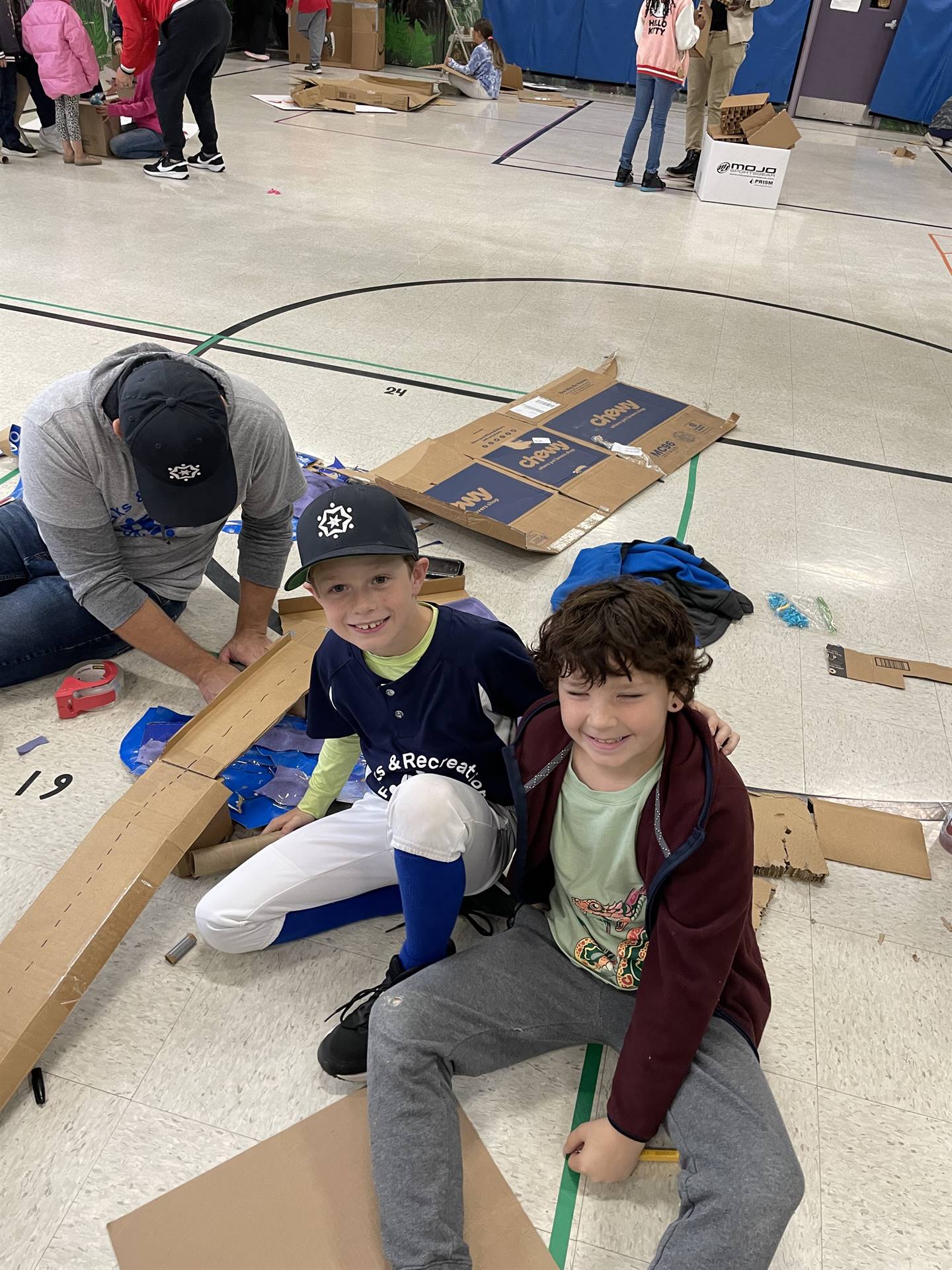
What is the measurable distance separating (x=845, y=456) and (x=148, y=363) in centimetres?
262

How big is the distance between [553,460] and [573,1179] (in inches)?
85.1

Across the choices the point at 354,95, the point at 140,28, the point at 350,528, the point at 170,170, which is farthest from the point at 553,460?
the point at 354,95

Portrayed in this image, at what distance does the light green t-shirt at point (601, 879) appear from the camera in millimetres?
1344

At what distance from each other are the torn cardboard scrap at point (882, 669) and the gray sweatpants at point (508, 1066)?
1264 millimetres

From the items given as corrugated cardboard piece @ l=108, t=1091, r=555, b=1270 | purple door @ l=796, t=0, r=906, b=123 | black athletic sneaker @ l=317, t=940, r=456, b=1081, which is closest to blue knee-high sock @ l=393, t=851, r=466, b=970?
black athletic sneaker @ l=317, t=940, r=456, b=1081

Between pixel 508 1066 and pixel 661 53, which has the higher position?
pixel 661 53

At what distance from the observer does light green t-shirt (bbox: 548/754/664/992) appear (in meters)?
1.34

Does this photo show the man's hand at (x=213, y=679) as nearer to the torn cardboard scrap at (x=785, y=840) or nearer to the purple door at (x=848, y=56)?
the torn cardboard scrap at (x=785, y=840)

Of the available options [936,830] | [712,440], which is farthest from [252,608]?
[712,440]

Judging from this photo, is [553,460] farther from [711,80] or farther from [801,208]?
[711,80]

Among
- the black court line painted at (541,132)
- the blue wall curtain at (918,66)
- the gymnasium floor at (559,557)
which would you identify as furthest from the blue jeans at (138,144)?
the blue wall curtain at (918,66)

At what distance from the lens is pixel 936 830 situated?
1978mm

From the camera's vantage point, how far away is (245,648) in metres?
2.14

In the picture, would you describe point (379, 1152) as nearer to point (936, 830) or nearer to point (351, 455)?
point (936, 830)
